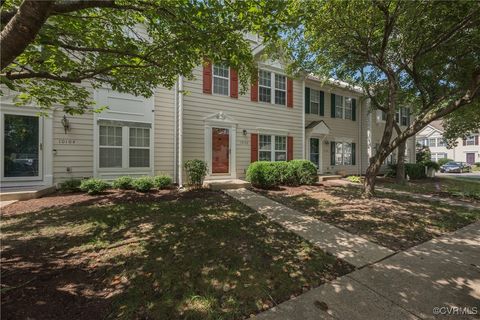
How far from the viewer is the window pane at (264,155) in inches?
449

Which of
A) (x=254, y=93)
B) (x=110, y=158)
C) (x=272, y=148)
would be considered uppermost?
(x=254, y=93)

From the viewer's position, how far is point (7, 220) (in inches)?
191

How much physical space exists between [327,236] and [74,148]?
26.8ft

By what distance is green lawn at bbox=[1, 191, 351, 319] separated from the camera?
2.43m

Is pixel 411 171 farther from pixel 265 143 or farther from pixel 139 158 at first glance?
pixel 139 158

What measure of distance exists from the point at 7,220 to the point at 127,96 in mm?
5176

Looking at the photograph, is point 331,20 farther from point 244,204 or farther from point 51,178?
point 51,178

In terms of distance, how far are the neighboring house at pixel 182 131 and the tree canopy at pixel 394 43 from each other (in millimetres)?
2802

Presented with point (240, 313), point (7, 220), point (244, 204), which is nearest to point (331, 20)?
point (244, 204)

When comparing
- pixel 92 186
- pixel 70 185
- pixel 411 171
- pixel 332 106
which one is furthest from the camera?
pixel 411 171

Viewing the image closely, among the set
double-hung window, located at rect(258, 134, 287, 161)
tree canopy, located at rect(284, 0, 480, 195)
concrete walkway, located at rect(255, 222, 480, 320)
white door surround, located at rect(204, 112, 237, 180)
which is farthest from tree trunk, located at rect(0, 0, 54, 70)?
double-hung window, located at rect(258, 134, 287, 161)

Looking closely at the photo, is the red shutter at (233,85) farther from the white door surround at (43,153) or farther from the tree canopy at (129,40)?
the white door surround at (43,153)

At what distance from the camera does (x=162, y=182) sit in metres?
8.27

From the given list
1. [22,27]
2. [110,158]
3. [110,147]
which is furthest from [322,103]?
[22,27]
